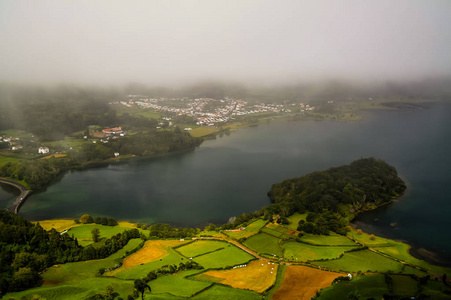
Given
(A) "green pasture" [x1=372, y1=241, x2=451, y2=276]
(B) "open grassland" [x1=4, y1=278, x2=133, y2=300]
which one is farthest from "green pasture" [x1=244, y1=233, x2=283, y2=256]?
(B) "open grassland" [x1=4, y1=278, x2=133, y2=300]

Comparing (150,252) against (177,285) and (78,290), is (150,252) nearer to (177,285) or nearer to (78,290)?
(177,285)

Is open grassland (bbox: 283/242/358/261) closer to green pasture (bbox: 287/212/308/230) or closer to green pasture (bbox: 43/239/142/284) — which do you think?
green pasture (bbox: 287/212/308/230)

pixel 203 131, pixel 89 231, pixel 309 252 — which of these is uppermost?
pixel 203 131

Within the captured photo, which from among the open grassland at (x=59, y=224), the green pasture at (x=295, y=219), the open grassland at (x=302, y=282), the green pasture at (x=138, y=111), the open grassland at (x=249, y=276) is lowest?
the open grassland at (x=59, y=224)

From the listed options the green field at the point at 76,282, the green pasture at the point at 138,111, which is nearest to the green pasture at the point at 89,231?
the green field at the point at 76,282

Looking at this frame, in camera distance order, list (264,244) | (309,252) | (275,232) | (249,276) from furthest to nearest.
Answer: (275,232) → (264,244) → (309,252) → (249,276)

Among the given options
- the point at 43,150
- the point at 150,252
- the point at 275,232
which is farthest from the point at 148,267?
the point at 43,150

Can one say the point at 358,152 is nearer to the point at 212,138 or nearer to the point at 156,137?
the point at 212,138

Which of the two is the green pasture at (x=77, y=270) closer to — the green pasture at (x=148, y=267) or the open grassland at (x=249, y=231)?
the green pasture at (x=148, y=267)
